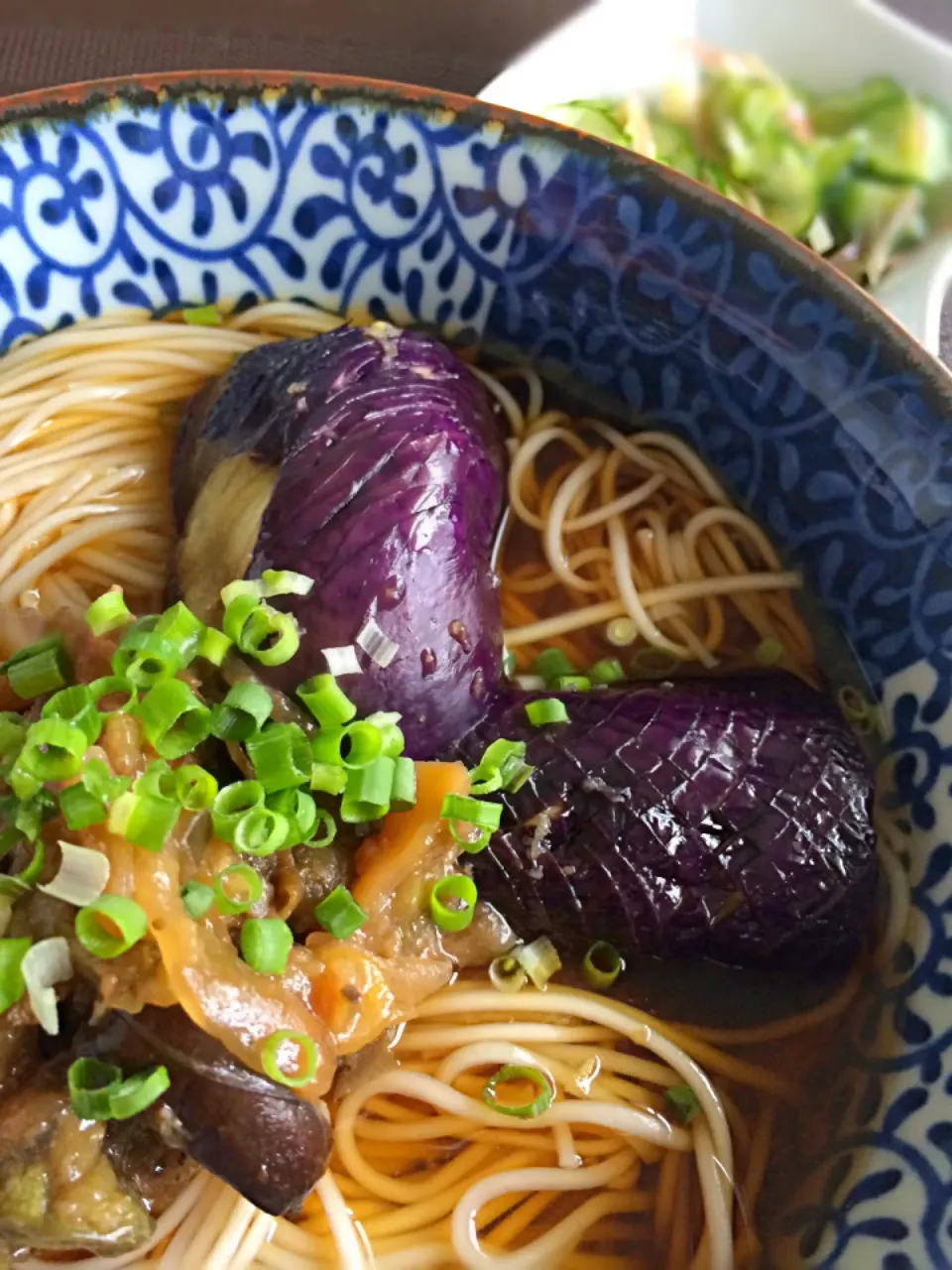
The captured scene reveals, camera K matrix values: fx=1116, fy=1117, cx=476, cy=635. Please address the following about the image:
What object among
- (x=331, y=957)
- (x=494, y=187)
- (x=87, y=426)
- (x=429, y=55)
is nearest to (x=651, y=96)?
(x=429, y=55)

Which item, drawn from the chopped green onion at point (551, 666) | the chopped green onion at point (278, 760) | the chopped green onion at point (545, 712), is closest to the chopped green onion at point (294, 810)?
the chopped green onion at point (278, 760)

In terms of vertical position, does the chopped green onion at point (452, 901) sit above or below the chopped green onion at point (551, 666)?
below

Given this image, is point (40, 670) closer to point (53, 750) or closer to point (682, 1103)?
point (53, 750)

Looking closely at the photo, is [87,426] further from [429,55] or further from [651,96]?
[651,96]

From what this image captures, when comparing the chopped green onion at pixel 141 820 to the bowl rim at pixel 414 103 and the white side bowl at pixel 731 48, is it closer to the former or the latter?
the bowl rim at pixel 414 103

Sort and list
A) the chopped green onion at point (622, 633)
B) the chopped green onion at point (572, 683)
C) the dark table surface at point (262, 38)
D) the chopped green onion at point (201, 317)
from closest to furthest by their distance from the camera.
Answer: the chopped green onion at point (572, 683)
the chopped green onion at point (622, 633)
the chopped green onion at point (201, 317)
the dark table surface at point (262, 38)

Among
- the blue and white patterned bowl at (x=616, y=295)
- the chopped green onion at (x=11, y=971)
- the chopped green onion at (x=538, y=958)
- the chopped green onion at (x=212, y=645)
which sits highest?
the blue and white patterned bowl at (x=616, y=295)

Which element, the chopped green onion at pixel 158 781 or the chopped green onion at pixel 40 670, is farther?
the chopped green onion at pixel 40 670
